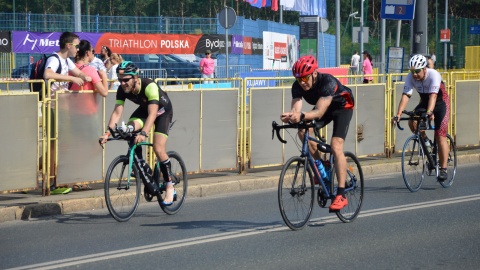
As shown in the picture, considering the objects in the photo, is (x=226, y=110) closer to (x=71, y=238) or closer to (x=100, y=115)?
(x=100, y=115)

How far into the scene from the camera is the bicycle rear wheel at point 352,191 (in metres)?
10.1

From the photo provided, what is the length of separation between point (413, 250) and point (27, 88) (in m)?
5.82

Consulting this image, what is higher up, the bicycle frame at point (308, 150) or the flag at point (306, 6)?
the flag at point (306, 6)

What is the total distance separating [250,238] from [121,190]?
5.63 feet

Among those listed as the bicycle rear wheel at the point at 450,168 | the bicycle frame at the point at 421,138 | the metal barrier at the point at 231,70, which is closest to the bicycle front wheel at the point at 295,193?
the bicycle frame at the point at 421,138

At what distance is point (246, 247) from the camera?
28.3 ft

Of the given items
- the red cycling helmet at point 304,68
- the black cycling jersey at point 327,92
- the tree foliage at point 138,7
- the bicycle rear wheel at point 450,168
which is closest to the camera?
the red cycling helmet at point 304,68

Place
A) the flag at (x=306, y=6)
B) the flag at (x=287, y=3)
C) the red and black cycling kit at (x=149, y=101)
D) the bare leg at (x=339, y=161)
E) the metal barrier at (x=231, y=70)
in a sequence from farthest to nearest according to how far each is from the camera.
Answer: the flag at (x=306, y=6), the flag at (x=287, y=3), the metal barrier at (x=231, y=70), the red and black cycling kit at (x=149, y=101), the bare leg at (x=339, y=161)

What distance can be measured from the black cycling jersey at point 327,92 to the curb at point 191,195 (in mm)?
3157

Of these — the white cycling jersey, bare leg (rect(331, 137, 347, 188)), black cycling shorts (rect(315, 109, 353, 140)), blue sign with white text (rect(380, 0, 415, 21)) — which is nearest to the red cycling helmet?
black cycling shorts (rect(315, 109, 353, 140))

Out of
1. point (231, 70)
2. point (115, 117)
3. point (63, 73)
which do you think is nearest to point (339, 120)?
point (115, 117)

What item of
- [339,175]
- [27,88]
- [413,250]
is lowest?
[413,250]

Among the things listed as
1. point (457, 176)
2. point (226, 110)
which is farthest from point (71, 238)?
point (457, 176)

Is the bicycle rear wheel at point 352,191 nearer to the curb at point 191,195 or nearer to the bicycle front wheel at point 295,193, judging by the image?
the bicycle front wheel at point 295,193
